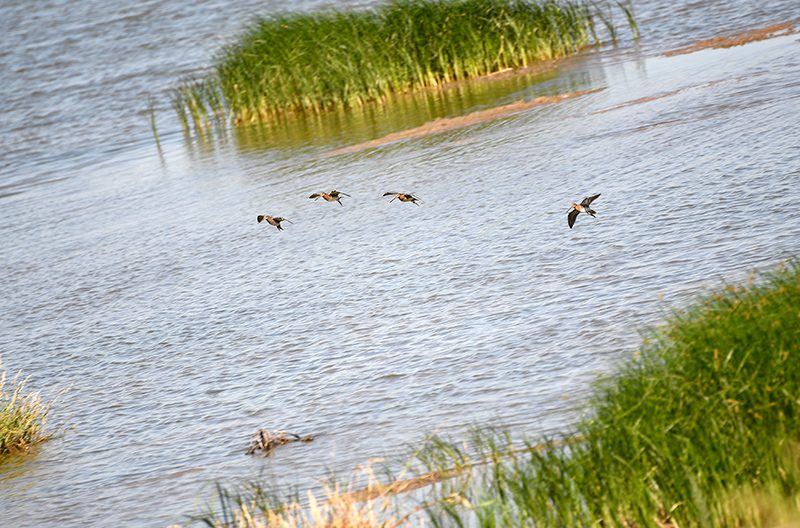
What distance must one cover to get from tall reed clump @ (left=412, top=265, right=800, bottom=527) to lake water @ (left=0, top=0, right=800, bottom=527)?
562 mm

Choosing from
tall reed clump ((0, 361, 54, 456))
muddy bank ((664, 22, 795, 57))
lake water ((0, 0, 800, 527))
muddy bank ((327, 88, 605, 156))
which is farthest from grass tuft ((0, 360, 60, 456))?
muddy bank ((664, 22, 795, 57))

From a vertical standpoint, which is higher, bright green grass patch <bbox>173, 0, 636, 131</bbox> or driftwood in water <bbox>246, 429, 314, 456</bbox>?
bright green grass patch <bbox>173, 0, 636, 131</bbox>

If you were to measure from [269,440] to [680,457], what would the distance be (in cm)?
221

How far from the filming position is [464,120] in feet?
43.7

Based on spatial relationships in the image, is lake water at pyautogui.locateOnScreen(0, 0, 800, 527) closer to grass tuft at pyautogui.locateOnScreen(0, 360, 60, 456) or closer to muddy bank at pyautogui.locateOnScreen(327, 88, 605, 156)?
grass tuft at pyautogui.locateOnScreen(0, 360, 60, 456)

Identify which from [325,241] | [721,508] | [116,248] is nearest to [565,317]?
[721,508]

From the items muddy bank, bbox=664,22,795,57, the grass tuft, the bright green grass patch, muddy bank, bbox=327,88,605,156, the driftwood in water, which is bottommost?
the driftwood in water

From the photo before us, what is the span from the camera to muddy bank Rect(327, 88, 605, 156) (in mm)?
13117

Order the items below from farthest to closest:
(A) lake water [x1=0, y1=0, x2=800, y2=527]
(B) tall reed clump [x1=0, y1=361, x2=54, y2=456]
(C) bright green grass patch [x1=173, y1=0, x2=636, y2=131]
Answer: (C) bright green grass patch [x1=173, y1=0, x2=636, y2=131], (B) tall reed clump [x1=0, y1=361, x2=54, y2=456], (A) lake water [x1=0, y1=0, x2=800, y2=527]

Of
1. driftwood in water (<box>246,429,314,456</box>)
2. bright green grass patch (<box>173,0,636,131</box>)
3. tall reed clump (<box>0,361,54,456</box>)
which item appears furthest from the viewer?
bright green grass patch (<box>173,0,636,131</box>)

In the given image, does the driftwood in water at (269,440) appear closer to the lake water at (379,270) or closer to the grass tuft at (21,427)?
the lake water at (379,270)

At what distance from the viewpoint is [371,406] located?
16.5 feet

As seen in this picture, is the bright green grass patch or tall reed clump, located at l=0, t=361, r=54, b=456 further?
the bright green grass patch

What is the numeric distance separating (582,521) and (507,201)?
5681 mm
